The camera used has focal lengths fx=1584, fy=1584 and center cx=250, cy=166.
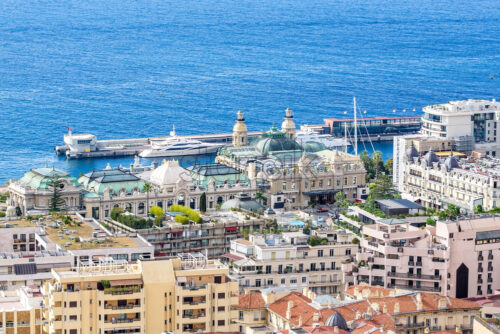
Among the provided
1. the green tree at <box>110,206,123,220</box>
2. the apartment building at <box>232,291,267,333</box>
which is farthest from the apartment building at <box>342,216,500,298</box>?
the green tree at <box>110,206,123,220</box>

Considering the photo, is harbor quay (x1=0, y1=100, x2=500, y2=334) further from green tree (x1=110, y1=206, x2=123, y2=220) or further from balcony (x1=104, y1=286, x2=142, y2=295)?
green tree (x1=110, y1=206, x2=123, y2=220)

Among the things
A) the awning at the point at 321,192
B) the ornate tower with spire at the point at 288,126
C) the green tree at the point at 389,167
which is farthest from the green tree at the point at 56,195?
the green tree at the point at 389,167

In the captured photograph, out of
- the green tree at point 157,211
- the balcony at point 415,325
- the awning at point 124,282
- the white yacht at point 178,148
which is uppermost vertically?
the white yacht at point 178,148

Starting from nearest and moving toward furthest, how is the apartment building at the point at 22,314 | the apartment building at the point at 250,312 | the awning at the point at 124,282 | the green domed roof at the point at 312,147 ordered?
the apartment building at the point at 22,314 < the awning at the point at 124,282 < the apartment building at the point at 250,312 < the green domed roof at the point at 312,147

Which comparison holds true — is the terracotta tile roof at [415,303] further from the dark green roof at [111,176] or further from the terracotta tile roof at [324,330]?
the dark green roof at [111,176]

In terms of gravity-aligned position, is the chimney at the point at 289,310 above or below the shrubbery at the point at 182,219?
below

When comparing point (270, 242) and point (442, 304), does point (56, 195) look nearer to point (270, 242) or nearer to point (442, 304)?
point (270, 242)
